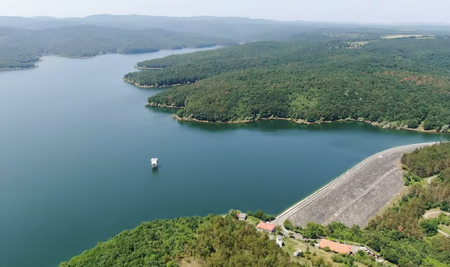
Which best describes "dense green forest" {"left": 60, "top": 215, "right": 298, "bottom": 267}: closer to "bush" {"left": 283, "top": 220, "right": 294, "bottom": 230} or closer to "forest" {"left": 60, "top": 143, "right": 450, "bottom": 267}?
"forest" {"left": 60, "top": 143, "right": 450, "bottom": 267}

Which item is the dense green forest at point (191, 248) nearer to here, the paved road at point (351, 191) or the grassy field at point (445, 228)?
the paved road at point (351, 191)

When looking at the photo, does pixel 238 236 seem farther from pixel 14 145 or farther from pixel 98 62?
pixel 98 62

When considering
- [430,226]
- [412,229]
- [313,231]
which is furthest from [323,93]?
[313,231]

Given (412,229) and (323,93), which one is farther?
(323,93)

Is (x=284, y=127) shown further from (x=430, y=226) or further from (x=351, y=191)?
(x=430, y=226)

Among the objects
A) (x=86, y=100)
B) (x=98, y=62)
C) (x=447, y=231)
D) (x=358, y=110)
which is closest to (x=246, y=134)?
(x=358, y=110)

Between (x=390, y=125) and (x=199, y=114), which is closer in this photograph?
(x=390, y=125)
